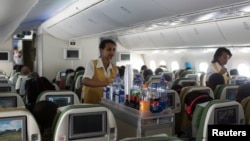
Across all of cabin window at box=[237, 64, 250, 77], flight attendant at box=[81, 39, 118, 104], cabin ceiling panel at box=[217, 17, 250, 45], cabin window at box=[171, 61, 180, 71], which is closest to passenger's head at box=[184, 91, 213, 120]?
flight attendant at box=[81, 39, 118, 104]

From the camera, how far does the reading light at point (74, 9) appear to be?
17.9ft

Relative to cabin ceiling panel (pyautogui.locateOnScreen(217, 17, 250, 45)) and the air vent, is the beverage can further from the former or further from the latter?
the air vent

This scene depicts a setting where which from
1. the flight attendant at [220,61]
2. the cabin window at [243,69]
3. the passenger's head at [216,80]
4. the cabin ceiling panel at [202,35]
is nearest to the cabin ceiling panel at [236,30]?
the cabin ceiling panel at [202,35]

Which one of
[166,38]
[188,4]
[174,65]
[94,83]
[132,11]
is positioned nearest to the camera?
[188,4]

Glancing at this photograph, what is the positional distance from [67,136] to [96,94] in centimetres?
175

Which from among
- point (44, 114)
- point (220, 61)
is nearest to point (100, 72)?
point (44, 114)

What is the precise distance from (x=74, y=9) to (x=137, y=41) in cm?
535

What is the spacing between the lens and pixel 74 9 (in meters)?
6.57

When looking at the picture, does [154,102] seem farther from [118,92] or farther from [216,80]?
[216,80]

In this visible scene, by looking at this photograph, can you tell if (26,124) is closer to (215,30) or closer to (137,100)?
(137,100)

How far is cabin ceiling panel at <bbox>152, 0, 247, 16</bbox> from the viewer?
346 centimetres

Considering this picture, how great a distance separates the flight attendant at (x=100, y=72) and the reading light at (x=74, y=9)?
46.9 inches

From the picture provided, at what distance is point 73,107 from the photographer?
2.47m

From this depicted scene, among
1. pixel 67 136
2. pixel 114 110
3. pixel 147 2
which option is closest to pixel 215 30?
pixel 147 2
